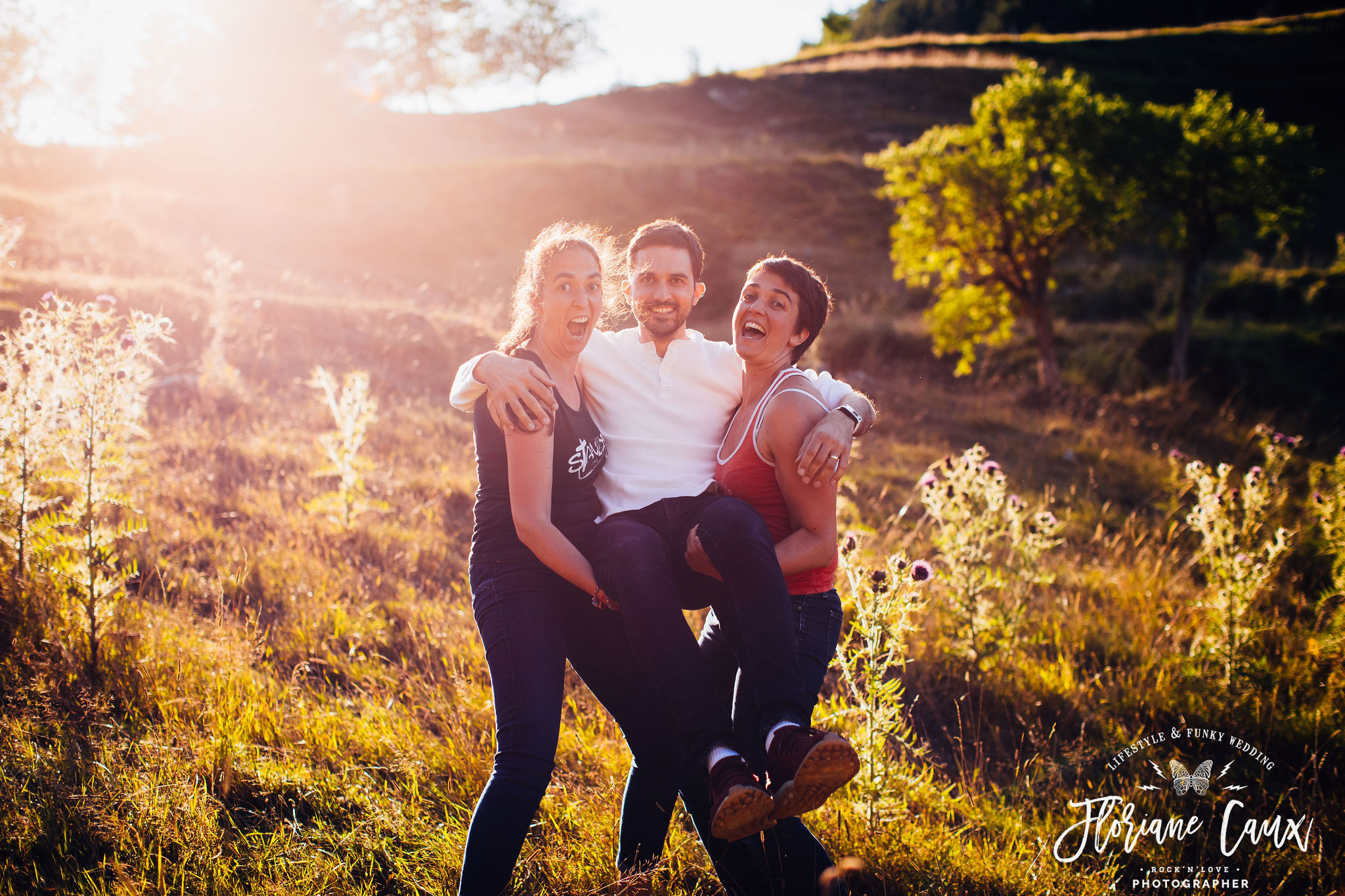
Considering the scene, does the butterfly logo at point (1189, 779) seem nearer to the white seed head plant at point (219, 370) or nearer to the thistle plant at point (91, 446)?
the thistle plant at point (91, 446)

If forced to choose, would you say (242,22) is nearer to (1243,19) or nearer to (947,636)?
(947,636)

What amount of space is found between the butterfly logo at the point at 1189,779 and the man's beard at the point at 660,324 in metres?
2.83

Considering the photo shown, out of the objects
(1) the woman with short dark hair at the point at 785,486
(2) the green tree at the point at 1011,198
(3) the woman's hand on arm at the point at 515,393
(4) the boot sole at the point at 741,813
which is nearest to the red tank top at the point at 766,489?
(1) the woman with short dark hair at the point at 785,486

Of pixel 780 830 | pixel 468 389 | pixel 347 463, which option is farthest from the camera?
pixel 347 463

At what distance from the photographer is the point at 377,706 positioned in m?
3.09

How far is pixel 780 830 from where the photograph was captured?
6.82ft

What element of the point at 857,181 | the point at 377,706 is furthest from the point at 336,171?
the point at 377,706

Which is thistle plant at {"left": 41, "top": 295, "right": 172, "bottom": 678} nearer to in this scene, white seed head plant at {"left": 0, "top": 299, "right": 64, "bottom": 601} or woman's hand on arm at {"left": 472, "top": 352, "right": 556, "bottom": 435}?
white seed head plant at {"left": 0, "top": 299, "right": 64, "bottom": 601}

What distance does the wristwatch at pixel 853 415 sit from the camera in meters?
2.54

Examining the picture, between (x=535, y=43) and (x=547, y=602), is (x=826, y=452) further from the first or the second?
(x=535, y=43)

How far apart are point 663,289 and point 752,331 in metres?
0.43

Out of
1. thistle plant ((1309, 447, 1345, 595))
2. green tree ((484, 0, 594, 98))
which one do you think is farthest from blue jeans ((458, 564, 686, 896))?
green tree ((484, 0, 594, 98))

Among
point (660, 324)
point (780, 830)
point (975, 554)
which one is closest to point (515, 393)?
point (660, 324)

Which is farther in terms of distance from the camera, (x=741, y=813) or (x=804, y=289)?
(x=804, y=289)
